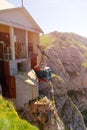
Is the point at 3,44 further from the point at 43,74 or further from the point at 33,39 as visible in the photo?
the point at 33,39

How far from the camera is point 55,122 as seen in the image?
12.9 m

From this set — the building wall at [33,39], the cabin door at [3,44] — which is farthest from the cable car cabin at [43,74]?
the building wall at [33,39]

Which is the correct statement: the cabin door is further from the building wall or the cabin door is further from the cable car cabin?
the building wall

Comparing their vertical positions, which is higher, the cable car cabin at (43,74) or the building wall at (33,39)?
the building wall at (33,39)

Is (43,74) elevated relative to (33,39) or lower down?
lower down

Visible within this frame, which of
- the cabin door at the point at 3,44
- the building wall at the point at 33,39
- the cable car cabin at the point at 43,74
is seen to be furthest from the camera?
the building wall at the point at 33,39

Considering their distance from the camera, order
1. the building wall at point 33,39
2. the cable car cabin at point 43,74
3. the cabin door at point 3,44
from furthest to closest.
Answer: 1. the building wall at point 33,39
2. the cable car cabin at point 43,74
3. the cabin door at point 3,44

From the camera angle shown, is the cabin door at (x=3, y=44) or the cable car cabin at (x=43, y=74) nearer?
the cabin door at (x=3, y=44)

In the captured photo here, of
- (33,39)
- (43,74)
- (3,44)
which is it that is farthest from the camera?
(33,39)

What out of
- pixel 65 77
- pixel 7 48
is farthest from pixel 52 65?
pixel 7 48

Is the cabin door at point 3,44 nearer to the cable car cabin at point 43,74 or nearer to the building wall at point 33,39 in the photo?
the cable car cabin at point 43,74

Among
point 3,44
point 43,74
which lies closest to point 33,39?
point 3,44

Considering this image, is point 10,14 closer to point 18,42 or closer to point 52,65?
point 18,42

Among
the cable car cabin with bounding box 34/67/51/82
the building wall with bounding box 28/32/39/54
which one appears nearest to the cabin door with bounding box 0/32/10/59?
the cable car cabin with bounding box 34/67/51/82
